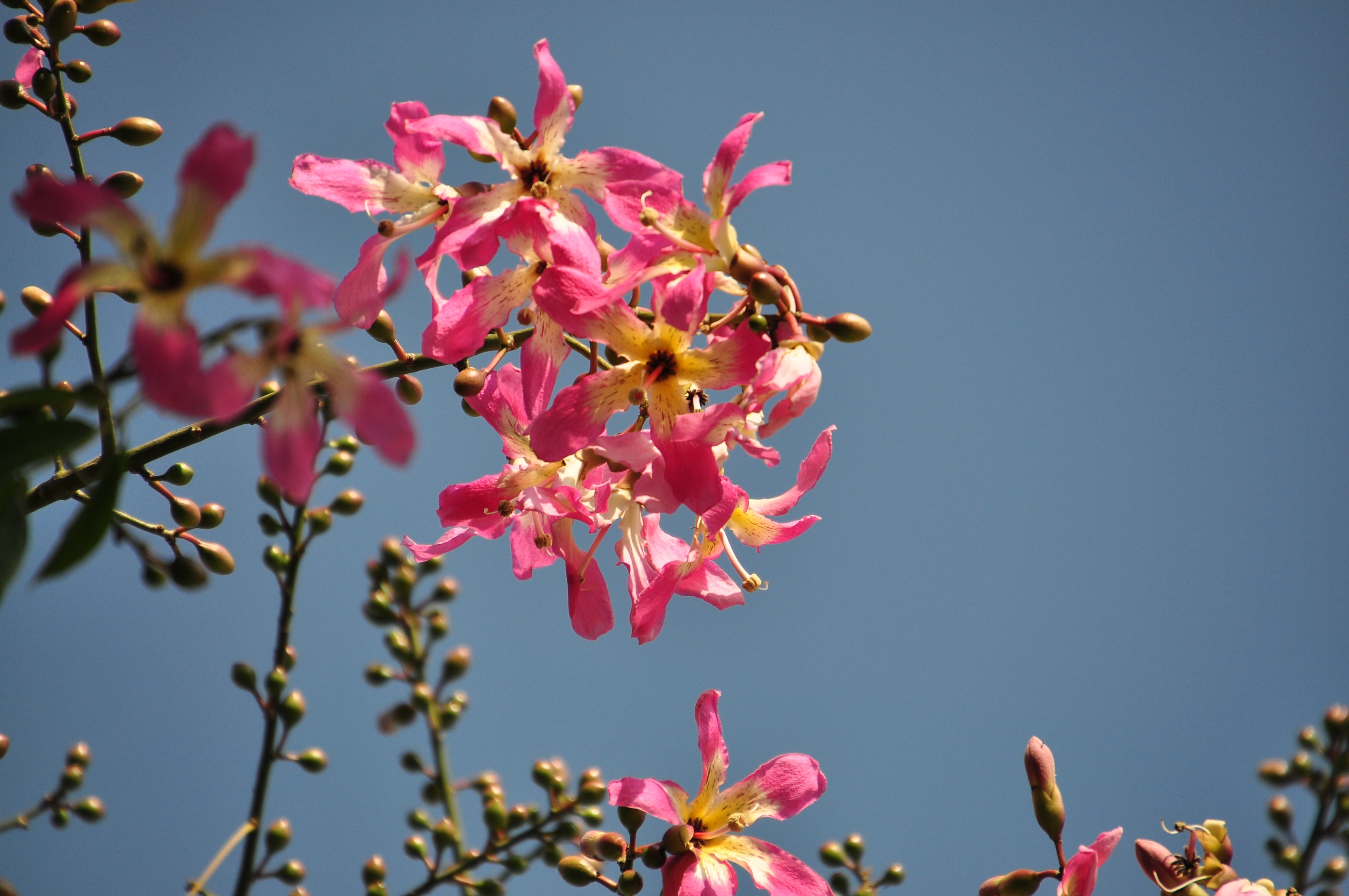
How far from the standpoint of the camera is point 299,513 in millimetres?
1896

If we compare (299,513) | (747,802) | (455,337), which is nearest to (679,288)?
(455,337)

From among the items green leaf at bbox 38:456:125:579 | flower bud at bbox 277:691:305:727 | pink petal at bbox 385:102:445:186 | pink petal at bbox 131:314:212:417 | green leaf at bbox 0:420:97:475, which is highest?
pink petal at bbox 385:102:445:186

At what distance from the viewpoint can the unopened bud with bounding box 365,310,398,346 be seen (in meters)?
1.19

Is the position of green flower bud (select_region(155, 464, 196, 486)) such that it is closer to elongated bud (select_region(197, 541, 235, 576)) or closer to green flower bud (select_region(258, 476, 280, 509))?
elongated bud (select_region(197, 541, 235, 576))

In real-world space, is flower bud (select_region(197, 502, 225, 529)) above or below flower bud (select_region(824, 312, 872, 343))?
below

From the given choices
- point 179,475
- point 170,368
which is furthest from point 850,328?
point 179,475

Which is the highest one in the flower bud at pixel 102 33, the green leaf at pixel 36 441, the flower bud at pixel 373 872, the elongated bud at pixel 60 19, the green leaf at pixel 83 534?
the flower bud at pixel 102 33

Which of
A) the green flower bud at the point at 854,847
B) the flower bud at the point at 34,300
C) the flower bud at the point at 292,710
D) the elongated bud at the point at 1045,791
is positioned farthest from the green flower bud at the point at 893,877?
the flower bud at the point at 34,300

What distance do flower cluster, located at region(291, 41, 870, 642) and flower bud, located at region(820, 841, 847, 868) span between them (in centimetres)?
94

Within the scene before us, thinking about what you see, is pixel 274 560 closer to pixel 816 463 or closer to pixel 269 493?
pixel 269 493

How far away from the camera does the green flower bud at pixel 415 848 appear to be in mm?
2018

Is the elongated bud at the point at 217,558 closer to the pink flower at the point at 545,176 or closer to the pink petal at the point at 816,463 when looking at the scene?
the pink flower at the point at 545,176

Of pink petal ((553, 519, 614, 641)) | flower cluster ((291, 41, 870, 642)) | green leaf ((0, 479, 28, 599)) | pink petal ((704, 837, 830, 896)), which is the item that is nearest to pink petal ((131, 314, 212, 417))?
green leaf ((0, 479, 28, 599))

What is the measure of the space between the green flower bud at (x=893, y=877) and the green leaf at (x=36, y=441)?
5.71 feet
